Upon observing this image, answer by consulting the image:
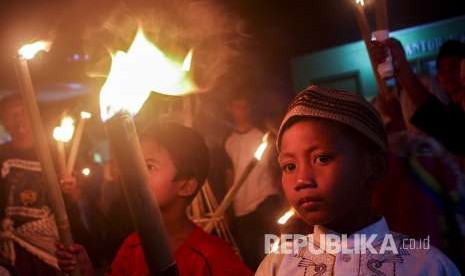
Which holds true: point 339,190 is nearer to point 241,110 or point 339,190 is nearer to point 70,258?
point 70,258

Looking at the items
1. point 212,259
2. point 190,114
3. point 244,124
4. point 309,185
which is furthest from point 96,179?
point 309,185

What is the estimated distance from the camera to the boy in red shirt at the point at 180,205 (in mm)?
2369

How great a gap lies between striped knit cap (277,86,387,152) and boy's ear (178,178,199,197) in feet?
3.11

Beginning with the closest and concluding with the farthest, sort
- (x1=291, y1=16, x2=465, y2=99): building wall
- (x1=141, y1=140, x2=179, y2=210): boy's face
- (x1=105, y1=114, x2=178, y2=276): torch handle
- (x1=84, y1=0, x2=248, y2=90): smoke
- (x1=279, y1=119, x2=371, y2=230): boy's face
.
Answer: (x1=105, y1=114, x2=178, y2=276): torch handle → (x1=279, y1=119, x2=371, y2=230): boy's face → (x1=141, y1=140, x2=179, y2=210): boy's face → (x1=84, y1=0, x2=248, y2=90): smoke → (x1=291, y1=16, x2=465, y2=99): building wall

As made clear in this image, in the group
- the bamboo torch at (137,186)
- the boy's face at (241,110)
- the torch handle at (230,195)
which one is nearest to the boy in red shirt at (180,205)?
the torch handle at (230,195)

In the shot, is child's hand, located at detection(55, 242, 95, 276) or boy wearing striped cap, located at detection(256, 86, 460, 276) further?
child's hand, located at detection(55, 242, 95, 276)

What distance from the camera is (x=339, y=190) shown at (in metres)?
1.67

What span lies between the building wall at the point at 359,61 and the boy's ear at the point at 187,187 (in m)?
9.87

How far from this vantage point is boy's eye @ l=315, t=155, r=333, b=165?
1697 mm

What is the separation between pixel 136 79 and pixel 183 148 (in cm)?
124

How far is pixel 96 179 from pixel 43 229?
13.2 ft

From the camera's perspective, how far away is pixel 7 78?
10078 mm

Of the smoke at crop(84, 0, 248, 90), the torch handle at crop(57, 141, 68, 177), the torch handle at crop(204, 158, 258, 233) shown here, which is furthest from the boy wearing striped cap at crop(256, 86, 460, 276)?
the smoke at crop(84, 0, 248, 90)

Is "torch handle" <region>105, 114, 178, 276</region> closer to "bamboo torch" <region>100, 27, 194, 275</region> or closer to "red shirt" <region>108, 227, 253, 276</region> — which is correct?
"bamboo torch" <region>100, 27, 194, 275</region>
